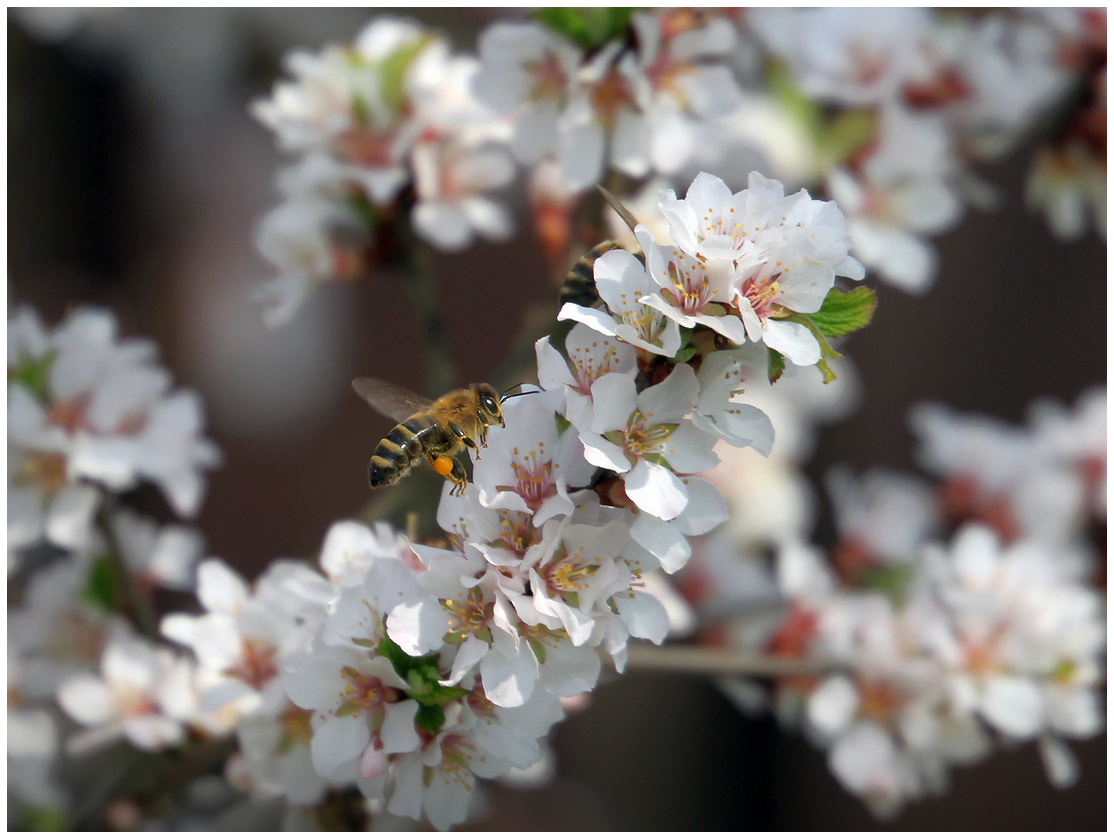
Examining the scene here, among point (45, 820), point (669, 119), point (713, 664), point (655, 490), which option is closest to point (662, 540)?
point (655, 490)

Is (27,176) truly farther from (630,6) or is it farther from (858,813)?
(858,813)

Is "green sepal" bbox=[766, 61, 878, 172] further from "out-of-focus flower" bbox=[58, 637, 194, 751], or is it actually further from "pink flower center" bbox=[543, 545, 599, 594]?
"out-of-focus flower" bbox=[58, 637, 194, 751]

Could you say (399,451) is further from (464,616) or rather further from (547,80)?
(547,80)

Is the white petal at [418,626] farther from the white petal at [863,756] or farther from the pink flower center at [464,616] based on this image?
the white petal at [863,756]

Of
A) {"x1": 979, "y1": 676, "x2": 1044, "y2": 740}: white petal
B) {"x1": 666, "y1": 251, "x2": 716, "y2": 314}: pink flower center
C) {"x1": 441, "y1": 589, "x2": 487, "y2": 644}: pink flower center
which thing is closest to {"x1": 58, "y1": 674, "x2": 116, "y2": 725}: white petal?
{"x1": 441, "y1": 589, "x2": 487, "y2": 644}: pink flower center

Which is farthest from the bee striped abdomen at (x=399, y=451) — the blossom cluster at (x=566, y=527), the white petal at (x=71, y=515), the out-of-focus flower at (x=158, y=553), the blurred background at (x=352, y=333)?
the blurred background at (x=352, y=333)

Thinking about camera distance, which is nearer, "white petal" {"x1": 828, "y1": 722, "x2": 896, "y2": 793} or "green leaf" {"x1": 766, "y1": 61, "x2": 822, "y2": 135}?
"white petal" {"x1": 828, "y1": 722, "x2": 896, "y2": 793}

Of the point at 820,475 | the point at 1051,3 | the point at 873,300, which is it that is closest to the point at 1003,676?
the point at 873,300
